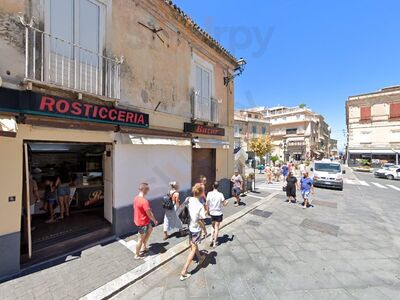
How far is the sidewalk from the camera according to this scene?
140 inches

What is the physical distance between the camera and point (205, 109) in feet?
30.1

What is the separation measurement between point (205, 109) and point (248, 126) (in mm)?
34753

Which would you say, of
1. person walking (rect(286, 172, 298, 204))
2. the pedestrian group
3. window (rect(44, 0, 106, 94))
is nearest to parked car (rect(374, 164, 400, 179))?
person walking (rect(286, 172, 298, 204))

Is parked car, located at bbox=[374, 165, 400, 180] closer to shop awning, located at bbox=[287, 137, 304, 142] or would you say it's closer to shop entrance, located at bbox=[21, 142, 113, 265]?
shop awning, located at bbox=[287, 137, 304, 142]

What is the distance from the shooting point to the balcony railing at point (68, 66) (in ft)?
13.5

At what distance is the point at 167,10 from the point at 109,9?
7.56 feet

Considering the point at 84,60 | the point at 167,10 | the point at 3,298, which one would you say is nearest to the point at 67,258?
the point at 3,298

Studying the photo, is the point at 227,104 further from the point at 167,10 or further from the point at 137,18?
the point at 137,18

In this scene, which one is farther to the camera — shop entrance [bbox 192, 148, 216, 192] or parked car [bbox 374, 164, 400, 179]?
parked car [bbox 374, 164, 400, 179]

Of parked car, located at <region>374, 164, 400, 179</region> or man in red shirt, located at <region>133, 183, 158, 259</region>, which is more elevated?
man in red shirt, located at <region>133, 183, 158, 259</region>

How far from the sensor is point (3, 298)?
335 centimetres

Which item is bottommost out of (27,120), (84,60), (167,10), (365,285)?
(365,285)

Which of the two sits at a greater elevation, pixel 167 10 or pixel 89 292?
pixel 167 10

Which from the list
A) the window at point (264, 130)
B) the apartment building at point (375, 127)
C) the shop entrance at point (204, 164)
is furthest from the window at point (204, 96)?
the window at point (264, 130)
